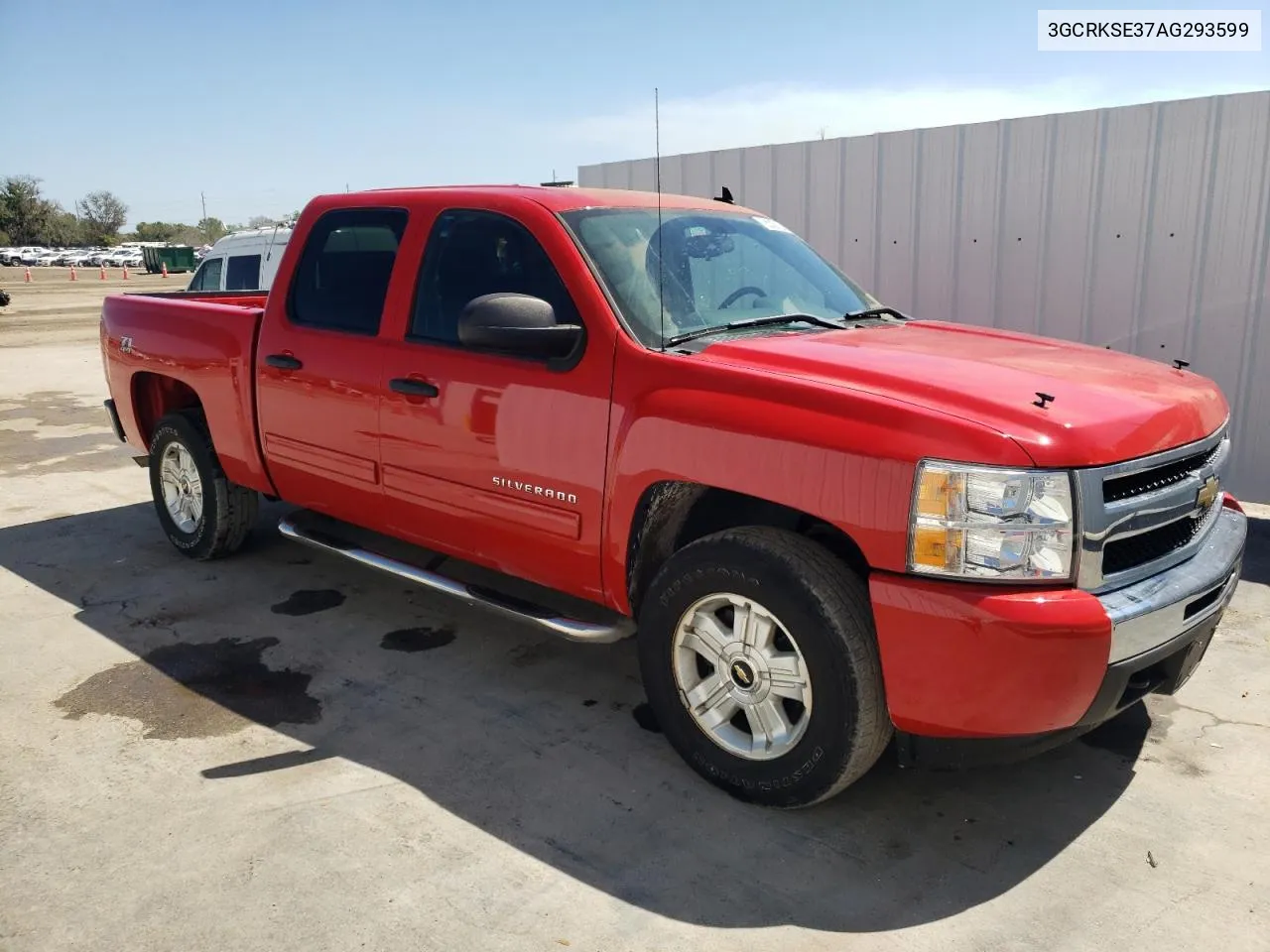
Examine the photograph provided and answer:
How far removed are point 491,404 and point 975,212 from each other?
15.1 feet

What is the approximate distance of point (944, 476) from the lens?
2631mm

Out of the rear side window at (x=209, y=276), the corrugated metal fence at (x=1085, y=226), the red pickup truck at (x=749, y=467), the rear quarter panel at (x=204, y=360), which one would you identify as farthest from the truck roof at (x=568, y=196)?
the rear side window at (x=209, y=276)

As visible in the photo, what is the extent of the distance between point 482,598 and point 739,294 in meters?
1.52

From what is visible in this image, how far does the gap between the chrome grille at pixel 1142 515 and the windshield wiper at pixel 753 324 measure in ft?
4.26

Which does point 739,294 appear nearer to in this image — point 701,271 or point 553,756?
point 701,271

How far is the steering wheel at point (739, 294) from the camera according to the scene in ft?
12.4

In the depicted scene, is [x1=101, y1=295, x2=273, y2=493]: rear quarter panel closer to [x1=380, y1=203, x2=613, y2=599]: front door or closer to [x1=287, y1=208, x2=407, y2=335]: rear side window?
[x1=287, y1=208, x2=407, y2=335]: rear side window

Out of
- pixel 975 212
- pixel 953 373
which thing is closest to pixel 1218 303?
pixel 975 212

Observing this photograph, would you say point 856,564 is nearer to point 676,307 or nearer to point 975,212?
point 676,307

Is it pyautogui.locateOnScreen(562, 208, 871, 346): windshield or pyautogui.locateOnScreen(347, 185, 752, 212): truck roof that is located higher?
pyautogui.locateOnScreen(347, 185, 752, 212): truck roof

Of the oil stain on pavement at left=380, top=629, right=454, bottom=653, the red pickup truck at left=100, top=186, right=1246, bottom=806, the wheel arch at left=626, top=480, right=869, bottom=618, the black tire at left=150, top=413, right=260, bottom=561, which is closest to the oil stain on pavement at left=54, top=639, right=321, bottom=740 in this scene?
the oil stain on pavement at left=380, top=629, right=454, bottom=653

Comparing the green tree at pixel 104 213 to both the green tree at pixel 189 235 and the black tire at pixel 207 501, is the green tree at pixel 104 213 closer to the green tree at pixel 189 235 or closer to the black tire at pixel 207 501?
the green tree at pixel 189 235

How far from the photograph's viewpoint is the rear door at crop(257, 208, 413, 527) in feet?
13.9

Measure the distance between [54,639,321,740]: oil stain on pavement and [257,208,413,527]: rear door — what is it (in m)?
0.78
